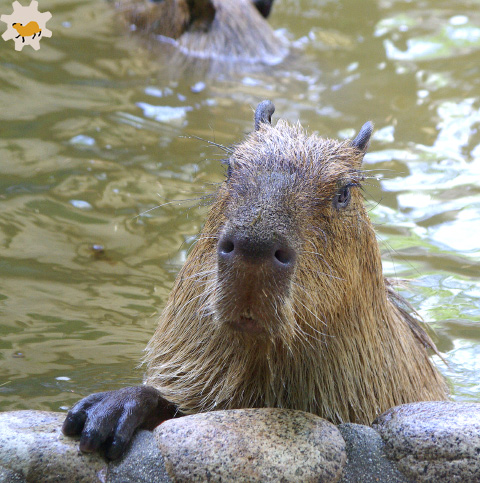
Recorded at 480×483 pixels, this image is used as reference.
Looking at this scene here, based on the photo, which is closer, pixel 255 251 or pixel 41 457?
pixel 255 251

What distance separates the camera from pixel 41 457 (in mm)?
2725

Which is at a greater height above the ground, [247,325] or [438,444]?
[247,325]

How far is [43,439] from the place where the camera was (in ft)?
9.12

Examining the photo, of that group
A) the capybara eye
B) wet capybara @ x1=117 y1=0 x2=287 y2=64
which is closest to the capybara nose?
the capybara eye

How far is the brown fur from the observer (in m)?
2.79

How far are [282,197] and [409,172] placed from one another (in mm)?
3705

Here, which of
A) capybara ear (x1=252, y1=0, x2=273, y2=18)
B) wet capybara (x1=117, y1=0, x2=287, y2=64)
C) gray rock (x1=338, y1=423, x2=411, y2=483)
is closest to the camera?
gray rock (x1=338, y1=423, x2=411, y2=483)

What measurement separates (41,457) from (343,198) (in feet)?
4.73

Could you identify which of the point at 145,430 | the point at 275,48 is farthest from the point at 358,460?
the point at 275,48

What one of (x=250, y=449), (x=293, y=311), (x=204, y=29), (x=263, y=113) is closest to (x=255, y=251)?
(x=293, y=311)

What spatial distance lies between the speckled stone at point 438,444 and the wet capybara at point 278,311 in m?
0.47

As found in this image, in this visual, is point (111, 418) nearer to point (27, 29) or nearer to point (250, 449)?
point (250, 449)

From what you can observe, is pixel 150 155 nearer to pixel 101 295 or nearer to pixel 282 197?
pixel 101 295

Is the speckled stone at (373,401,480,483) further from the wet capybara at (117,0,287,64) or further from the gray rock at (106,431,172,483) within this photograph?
the wet capybara at (117,0,287,64)
